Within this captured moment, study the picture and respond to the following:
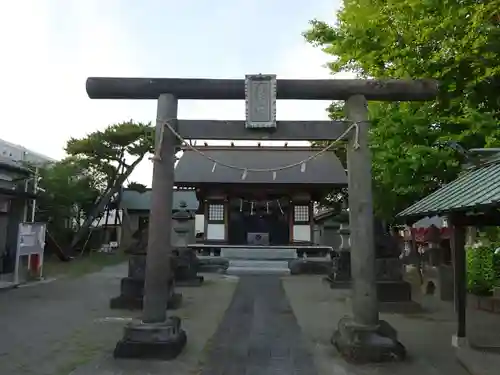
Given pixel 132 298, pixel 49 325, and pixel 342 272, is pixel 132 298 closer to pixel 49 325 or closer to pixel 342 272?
pixel 49 325

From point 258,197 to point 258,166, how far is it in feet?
9.39

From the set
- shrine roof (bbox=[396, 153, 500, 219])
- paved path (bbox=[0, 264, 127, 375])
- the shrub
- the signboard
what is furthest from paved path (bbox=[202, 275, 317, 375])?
the signboard

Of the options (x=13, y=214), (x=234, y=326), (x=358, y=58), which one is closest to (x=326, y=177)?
(x=358, y=58)

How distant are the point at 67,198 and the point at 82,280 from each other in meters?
9.41

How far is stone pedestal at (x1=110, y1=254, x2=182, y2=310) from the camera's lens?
11.1m

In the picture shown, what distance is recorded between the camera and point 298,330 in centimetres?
880

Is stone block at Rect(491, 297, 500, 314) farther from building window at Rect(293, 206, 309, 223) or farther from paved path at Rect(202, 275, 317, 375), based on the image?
building window at Rect(293, 206, 309, 223)

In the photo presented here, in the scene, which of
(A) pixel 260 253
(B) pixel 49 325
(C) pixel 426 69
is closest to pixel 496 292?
(C) pixel 426 69

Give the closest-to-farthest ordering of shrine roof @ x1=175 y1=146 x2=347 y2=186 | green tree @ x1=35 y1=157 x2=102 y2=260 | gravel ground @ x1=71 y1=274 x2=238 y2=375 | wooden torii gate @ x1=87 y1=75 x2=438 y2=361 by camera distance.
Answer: gravel ground @ x1=71 y1=274 x2=238 y2=375, wooden torii gate @ x1=87 y1=75 x2=438 y2=361, shrine roof @ x1=175 y1=146 x2=347 y2=186, green tree @ x1=35 y1=157 x2=102 y2=260

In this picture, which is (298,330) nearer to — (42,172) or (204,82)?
(204,82)

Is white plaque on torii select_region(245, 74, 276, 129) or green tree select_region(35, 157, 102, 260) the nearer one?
white plaque on torii select_region(245, 74, 276, 129)

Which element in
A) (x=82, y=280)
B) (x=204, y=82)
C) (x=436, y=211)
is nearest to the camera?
(x=436, y=211)

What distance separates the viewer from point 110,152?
96.3ft

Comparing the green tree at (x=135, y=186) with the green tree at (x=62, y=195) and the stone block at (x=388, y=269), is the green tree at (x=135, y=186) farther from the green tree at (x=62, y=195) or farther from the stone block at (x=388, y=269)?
the stone block at (x=388, y=269)
